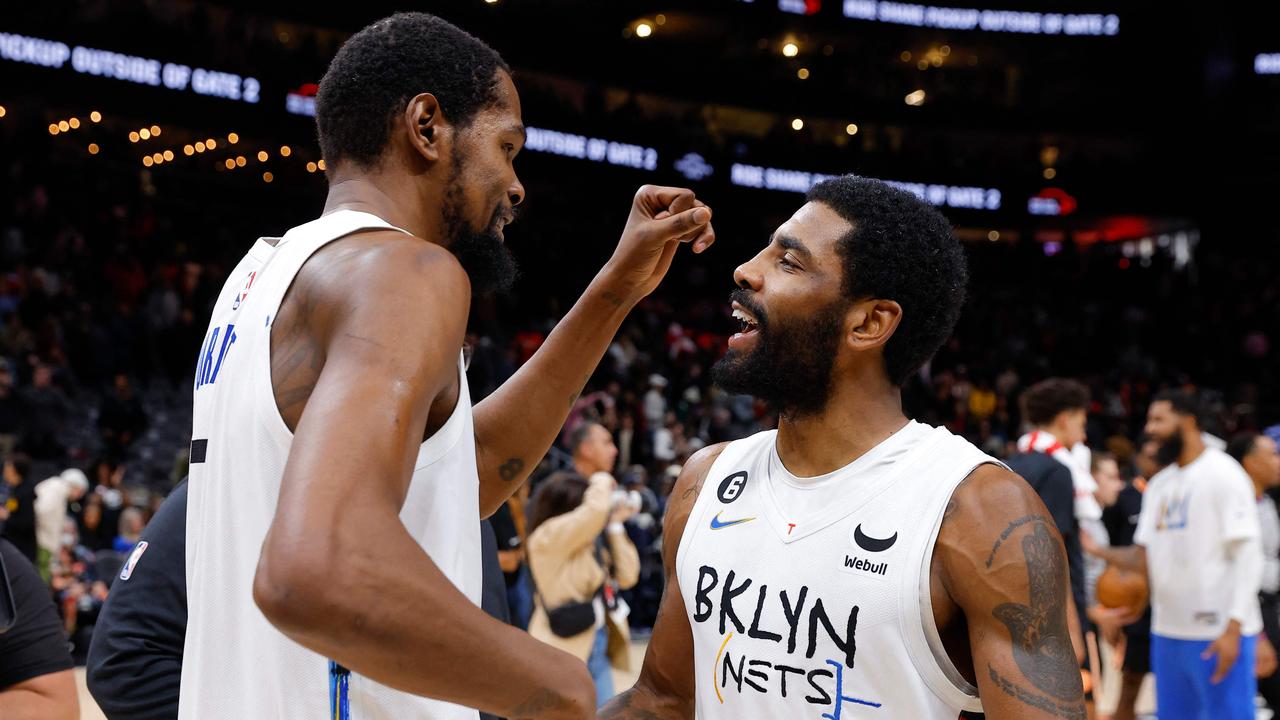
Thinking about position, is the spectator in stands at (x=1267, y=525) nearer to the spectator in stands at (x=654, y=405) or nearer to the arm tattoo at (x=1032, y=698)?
the arm tattoo at (x=1032, y=698)

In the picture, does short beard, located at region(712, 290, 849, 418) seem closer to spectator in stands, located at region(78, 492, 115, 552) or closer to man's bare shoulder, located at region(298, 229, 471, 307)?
man's bare shoulder, located at region(298, 229, 471, 307)

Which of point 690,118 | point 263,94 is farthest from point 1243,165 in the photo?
point 263,94

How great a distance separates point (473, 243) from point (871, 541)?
87cm

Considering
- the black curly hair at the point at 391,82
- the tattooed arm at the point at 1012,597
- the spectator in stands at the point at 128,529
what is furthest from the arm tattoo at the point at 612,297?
the spectator in stands at the point at 128,529

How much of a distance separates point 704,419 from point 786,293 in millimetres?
13439

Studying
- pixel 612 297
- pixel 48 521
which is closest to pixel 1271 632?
pixel 612 297

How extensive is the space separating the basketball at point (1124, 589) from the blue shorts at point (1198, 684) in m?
0.43

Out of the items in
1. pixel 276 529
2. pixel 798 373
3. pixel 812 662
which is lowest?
pixel 812 662

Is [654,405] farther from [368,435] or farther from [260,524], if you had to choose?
[368,435]

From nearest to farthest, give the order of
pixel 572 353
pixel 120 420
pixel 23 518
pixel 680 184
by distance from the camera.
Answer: pixel 572 353
pixel 23 518
pixel 120 420
pixel 680 184

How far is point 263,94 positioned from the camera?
60.0ft

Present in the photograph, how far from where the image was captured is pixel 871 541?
2084 millimetres

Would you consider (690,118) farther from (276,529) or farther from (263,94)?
(276,529)

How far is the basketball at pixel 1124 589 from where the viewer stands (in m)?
6.69
